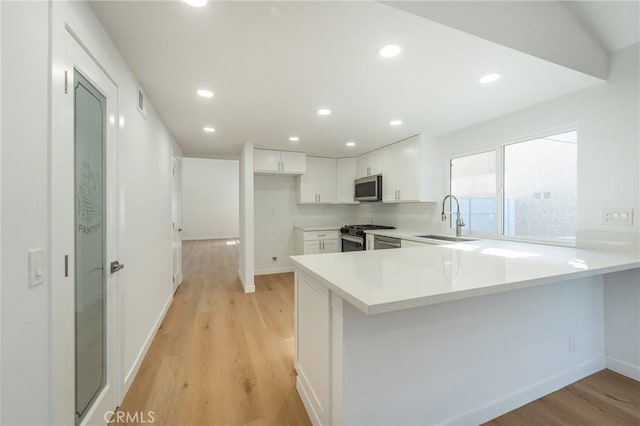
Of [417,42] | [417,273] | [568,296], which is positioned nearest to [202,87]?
[417,42]

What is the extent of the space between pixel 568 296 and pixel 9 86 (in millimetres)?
3101

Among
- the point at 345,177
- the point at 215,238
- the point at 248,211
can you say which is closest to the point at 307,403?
the point at 248,211

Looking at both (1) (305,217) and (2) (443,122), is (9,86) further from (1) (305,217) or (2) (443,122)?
(1) (305,217)

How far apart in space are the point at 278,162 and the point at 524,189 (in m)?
3.36

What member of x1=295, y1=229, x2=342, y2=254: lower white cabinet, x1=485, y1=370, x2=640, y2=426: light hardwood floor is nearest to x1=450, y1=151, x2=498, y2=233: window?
x1=485, y1=370, x2=640, y2=426: light hardwood floor

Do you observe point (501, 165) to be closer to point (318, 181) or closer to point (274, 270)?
point (318, 181)

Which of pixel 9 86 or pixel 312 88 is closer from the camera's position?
pixel 9 86

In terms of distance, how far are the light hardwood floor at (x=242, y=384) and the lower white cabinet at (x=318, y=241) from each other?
1698 millimetres

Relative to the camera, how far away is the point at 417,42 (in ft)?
5.02

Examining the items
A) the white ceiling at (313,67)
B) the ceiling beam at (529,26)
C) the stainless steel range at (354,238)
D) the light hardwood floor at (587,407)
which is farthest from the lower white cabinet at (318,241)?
the ceiling beam at (529,26)

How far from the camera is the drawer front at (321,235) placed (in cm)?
474

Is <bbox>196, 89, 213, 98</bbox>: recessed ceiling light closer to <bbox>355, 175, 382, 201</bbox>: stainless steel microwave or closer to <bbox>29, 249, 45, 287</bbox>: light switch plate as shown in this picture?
<bbox>29, 249, 45, 287</bbox>: light switch plate

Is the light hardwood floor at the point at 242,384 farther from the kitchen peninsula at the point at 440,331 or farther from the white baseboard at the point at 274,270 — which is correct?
the white baseboard at the point at 274,270

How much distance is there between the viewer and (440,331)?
4.59 feet
